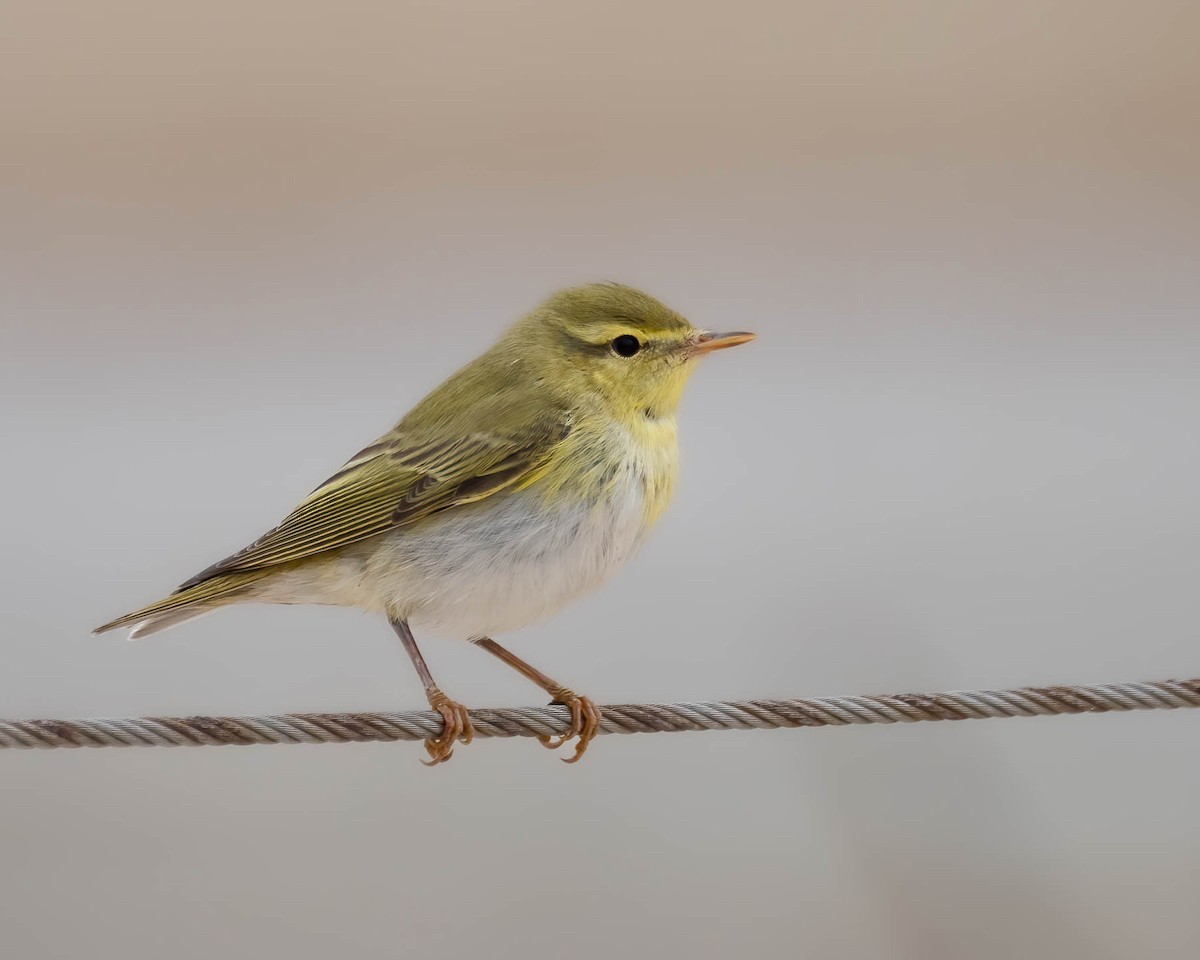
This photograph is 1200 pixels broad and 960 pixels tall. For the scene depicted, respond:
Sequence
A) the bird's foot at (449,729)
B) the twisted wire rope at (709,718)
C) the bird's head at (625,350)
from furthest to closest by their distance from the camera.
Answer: the bird's head at (625,350), the bird's foot at (449,729), the twisted wire rope at (709,718)

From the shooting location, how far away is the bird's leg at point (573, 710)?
6.48 feet

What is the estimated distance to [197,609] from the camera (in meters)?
2.04

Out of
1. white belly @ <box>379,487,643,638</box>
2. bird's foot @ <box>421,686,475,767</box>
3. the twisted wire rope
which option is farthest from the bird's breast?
the twisted wire rope

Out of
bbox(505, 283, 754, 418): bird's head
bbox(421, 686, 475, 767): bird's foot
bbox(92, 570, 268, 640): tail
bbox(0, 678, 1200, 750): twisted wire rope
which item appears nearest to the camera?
bbox(0, 678, 1200, 750): twisted wire rope

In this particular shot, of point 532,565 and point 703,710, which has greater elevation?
point 532,565

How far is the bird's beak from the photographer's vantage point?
205 cm

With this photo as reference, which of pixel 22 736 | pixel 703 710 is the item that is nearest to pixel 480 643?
pixel 703 710

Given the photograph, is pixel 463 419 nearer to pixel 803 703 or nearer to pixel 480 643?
pixel 480 643

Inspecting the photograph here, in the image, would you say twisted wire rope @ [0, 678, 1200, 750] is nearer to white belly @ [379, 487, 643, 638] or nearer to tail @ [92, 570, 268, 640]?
white belly @ [379, 487, 643, 638]

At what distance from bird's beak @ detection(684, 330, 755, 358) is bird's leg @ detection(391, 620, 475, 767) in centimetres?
66

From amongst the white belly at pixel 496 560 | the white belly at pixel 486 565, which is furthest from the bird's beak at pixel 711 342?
the white belly at pixel 486 565

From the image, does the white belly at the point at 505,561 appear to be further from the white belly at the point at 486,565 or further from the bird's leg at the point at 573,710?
the bird's leg at the point at 573,710

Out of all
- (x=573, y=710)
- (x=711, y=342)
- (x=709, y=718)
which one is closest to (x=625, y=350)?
(x=711, y=342)

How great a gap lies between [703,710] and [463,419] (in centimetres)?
76
